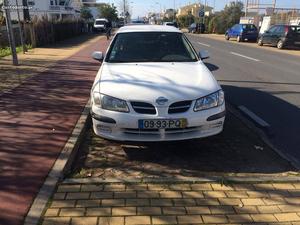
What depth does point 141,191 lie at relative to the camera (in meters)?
4.28

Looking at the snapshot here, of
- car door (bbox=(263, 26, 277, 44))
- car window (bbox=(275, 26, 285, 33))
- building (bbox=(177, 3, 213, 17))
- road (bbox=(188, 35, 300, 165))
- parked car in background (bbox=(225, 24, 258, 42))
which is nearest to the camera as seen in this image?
road (bbox=(188, 35, 300, 165))

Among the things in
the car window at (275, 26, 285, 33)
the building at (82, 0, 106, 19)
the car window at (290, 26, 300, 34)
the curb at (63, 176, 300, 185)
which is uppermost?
the curb at (63, 176, 300, 185)

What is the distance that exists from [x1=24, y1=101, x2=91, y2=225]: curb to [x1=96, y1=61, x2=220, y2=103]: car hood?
0.90 m

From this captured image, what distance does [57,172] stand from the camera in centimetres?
458

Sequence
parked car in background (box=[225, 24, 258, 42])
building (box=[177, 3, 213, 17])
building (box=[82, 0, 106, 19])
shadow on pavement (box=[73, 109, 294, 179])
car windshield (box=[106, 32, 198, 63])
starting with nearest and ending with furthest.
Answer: shadow on pavement (box=[73, 109, 294, 179])
car windshield (box=[106, 32, 198, 63])
parked car in background (box=[225, 24, 258, 42])
building (box=[177, 3, 213, 17])
building (box=[82, 0, 106, 19])

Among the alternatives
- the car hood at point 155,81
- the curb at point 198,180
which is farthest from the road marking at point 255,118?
the curb at point 198,180

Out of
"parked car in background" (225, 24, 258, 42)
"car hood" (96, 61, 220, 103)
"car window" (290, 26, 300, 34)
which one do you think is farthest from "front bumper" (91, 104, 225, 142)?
"parked car in background" (225, 24, 258, 42)

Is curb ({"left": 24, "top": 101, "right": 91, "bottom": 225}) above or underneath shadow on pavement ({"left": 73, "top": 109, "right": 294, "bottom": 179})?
above

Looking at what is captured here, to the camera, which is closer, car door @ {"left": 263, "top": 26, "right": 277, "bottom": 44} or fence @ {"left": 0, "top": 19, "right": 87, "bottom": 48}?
fence @ {"left": 0, "top": 19, "right": 87, "bottom": 48}

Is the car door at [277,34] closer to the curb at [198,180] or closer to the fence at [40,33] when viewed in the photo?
the fence at [40,33]

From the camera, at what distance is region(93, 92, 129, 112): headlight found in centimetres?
511

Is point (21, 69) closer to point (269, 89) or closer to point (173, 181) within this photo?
point (269, 89)

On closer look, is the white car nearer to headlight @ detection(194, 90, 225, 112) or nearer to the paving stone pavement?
headlight @ detection(194, 90, 225, 112)

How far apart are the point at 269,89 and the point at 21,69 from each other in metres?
8.20
